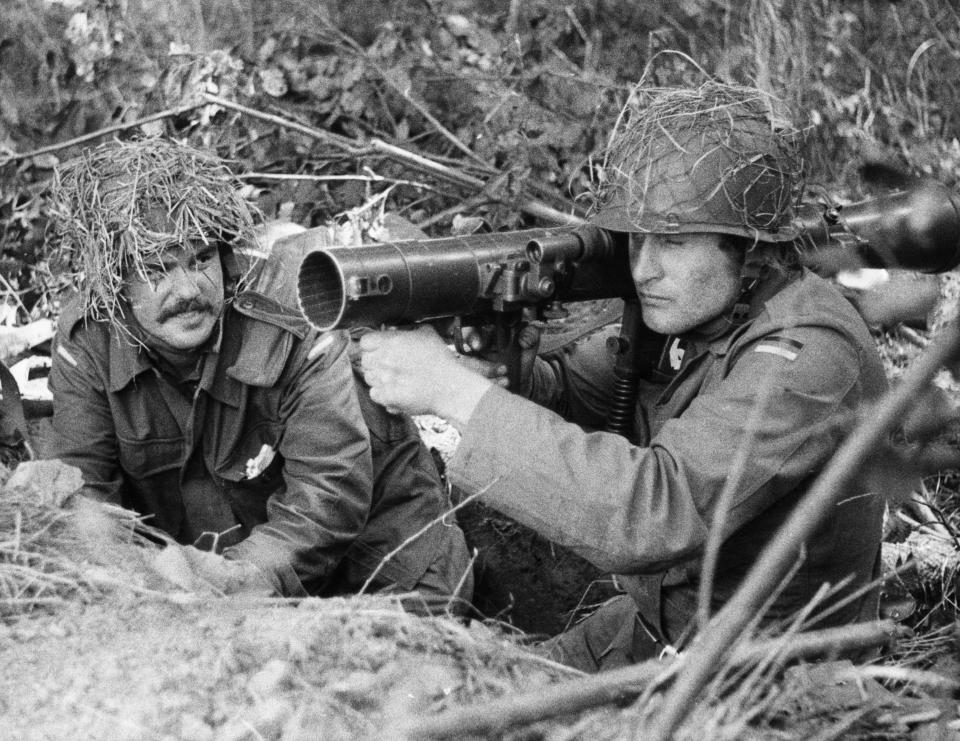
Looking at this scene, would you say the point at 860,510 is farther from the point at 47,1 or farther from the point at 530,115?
the point at 47,1

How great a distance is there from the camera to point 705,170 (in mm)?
2625

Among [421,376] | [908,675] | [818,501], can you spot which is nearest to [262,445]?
[421,376]

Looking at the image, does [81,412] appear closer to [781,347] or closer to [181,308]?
[181,308]

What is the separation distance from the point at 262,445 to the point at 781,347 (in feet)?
6.37

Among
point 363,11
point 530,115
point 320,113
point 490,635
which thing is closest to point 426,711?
point 490,635

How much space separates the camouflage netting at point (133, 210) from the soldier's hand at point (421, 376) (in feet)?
4.20

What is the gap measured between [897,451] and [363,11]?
5627 millimetres

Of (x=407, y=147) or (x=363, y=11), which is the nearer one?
(x=407, y=147)

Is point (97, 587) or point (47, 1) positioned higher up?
point (47, 1)

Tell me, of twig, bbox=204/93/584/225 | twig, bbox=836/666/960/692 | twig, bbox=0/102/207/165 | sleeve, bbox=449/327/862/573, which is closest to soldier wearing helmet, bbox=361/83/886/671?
sleeve, bbox=449/327/862/573

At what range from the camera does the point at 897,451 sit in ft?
4.20

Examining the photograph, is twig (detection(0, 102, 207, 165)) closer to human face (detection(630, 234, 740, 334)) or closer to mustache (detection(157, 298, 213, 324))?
mustache (detection(157, 298, 213, 324))

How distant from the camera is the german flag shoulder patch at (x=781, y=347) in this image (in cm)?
249

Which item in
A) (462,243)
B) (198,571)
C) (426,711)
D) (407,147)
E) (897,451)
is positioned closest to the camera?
(897,451)
